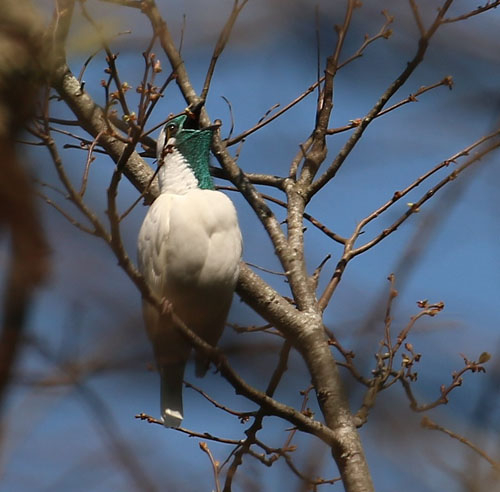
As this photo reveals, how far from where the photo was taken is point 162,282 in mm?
4457

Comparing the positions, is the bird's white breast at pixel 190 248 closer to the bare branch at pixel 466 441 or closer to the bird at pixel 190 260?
the bird at pixel 190 260

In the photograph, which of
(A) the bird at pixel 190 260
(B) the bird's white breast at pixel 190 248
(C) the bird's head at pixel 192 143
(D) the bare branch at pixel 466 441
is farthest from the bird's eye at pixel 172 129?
(D) the bare branch at pixel 466 441

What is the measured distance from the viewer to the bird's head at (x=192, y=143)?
195 inches

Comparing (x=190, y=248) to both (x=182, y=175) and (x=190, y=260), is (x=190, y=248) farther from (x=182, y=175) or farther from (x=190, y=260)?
(x=182, y=175)

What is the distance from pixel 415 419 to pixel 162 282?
122 inches

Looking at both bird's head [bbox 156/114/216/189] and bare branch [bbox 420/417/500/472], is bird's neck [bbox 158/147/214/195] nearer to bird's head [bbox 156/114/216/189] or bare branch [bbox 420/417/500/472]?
bird's head [bbox 156/114/216/189]

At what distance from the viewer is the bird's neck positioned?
4848mm

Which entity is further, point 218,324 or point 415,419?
point 218,324

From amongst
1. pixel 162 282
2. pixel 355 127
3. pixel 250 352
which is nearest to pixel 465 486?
pixel 250 352

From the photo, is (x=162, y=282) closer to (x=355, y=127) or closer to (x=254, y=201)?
(x=254, y=201)

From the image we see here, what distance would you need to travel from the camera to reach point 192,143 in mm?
5082

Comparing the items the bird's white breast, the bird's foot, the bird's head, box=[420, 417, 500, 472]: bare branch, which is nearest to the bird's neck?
the bird's head

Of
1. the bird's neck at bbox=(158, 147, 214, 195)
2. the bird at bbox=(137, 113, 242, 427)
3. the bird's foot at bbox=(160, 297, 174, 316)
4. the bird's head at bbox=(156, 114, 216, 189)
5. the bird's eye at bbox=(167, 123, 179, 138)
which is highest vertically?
the bird's eye at bbox=(167, 123, 179, 138)

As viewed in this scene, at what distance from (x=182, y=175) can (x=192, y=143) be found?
0.28 metres
